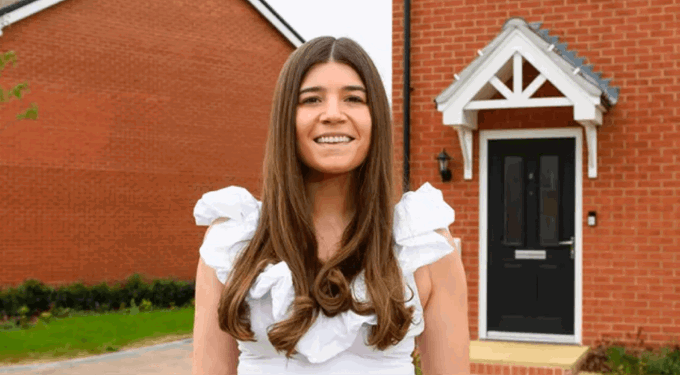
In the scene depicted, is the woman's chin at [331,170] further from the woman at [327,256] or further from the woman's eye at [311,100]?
the woman's eye at [311,100]

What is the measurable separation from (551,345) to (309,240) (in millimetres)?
7641

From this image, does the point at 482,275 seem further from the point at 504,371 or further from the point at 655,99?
the point at 655,99

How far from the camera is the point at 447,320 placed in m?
1.82

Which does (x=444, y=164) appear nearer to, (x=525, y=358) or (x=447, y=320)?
(x=525, y=358)

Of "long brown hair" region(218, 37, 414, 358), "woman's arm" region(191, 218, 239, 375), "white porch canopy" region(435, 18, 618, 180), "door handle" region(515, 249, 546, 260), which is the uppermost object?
"white porch canopy" region(435, 18, 618, 180)

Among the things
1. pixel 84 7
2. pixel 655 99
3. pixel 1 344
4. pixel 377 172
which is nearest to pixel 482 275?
pixel 655 99

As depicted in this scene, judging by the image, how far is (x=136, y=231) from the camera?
1800 centimetres

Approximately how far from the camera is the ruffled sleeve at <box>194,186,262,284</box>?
1779mm

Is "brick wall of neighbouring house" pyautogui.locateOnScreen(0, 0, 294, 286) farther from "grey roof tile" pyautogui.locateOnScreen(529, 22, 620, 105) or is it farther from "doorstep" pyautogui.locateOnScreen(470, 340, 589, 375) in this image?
"grey roof tile" pyautogui.locateOnScreen(529, 22, 620, 105)

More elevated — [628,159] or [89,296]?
[628,159]

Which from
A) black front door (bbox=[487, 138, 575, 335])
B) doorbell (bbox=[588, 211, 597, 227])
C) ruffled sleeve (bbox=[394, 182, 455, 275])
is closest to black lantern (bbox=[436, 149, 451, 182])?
black front door (bbox=[487, 138, 575, 335])

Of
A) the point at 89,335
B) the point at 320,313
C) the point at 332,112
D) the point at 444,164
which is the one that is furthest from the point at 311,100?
the point at 89,335

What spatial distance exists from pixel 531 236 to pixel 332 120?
7.65 meters

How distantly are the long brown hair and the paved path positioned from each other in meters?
8.43
